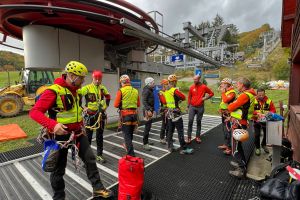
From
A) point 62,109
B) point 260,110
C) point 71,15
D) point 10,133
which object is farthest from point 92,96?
point 10,133

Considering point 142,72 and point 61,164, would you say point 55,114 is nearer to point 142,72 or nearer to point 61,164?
point 61,164

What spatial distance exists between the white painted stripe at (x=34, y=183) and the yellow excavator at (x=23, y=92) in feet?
23.6

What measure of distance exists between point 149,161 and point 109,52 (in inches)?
204

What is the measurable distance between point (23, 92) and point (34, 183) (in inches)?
377

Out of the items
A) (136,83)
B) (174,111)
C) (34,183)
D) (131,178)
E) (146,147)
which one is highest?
(136,83)

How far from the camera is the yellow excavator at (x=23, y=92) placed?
396 inches

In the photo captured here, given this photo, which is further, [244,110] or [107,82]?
[107,82]

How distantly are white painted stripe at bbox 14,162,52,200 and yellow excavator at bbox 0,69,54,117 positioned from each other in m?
7.18

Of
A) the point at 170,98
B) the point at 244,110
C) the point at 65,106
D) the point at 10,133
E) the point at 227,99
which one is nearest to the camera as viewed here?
the point at 65,106

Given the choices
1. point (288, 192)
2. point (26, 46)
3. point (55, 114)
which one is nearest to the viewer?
point (288, 192)

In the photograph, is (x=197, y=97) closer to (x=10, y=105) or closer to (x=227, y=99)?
(x=227, y=99)

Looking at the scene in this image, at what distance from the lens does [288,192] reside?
65.4 inches

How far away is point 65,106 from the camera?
2.44 m

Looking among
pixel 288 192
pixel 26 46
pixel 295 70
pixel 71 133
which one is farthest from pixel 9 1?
pixel 295 70
